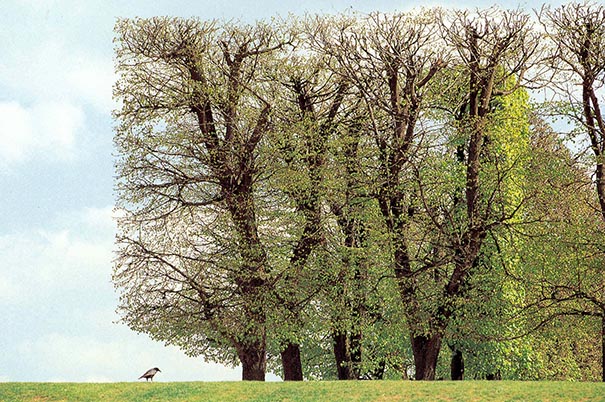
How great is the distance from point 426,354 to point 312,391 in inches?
357

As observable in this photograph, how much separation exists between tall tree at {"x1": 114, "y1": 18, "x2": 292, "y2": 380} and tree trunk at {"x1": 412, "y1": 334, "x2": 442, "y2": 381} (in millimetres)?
6027

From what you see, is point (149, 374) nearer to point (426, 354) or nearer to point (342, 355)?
point (342, 355)

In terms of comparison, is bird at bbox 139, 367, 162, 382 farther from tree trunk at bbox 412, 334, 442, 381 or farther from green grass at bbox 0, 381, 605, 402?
tree trunk at bbox 412, 334, 442, 381

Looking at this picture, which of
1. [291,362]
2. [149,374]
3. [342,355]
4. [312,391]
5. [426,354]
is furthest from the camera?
[342,355]

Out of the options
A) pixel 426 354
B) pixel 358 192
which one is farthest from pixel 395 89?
pixel 426 354

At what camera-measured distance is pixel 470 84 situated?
31062mm

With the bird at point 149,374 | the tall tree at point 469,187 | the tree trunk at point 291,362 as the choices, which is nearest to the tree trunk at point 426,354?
the tall tree at point 469,187

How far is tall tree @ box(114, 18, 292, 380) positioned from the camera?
3092 cm

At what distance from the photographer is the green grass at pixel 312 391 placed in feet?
72.0

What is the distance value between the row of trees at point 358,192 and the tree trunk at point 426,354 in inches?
3.0

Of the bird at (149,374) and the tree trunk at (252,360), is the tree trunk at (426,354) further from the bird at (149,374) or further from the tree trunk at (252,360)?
the bird at (149,374)

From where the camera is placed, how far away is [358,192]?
104 feet

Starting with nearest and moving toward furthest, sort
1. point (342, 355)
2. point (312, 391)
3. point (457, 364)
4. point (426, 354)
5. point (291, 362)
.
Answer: point (312, 391)
point (426, 354)
point (291, 362)
point (457, 364)
point (342, 355)

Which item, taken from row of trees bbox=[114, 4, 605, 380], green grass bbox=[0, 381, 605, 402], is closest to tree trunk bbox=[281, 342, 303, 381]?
row of trees bbox=[114, 4, 605, 380]
